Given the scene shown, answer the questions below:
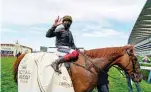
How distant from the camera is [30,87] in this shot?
7.92 m

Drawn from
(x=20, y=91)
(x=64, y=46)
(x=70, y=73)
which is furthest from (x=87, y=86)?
(x=20, y=91)

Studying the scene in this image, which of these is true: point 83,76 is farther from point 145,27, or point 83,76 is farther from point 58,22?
point 145,27

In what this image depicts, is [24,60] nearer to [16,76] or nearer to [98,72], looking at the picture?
[16,76]

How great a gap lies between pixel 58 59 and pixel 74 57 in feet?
1.09

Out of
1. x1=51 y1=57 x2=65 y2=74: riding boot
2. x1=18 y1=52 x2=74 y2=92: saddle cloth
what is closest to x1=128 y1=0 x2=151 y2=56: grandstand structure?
x1=18 y1=52 x2=74 y2=92: saddle cloth

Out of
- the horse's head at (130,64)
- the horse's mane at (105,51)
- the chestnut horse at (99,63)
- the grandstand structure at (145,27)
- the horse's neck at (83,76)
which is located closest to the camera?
the horse's neck at (83,76)

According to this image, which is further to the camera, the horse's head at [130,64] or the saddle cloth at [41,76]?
the horse's head at [130,64]

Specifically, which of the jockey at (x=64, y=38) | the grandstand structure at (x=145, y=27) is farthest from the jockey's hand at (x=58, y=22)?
the grandstand structure at (x=145, y=27)

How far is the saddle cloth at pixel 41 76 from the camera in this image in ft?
24.8

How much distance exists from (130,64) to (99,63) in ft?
2.14

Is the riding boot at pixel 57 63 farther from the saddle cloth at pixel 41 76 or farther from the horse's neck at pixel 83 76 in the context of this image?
the horse's neck at pixel 83 76

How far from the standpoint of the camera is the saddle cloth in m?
7.56

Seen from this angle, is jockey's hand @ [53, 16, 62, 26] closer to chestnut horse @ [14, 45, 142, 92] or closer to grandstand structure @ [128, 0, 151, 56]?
chestnut horse @ [14, 45, 142, 92]

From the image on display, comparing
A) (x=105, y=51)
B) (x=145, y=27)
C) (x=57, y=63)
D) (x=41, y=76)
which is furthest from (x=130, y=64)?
(x=145, y=27)
